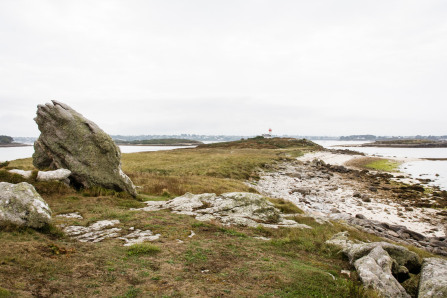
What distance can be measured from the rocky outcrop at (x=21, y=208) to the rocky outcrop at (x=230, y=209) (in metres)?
6.67

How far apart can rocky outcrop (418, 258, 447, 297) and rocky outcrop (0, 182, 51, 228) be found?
→ 13219 millimetres

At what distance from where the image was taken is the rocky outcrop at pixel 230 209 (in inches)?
592

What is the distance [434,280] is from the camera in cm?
750

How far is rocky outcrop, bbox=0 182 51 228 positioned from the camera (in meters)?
9.47

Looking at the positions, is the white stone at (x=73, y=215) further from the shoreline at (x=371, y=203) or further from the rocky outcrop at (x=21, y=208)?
the shoreline at (x=371, y=203)

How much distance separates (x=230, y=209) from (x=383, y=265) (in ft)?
30.6

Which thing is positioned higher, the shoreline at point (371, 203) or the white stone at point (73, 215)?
the white stone at point (73, 215)

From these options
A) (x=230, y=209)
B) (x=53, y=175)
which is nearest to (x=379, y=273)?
(x=230, y=209)

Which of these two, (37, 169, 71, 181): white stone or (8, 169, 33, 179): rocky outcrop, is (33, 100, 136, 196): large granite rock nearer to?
(37, 169, 71, 181): white stone

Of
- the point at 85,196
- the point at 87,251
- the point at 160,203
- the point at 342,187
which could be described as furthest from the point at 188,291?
the point at 342,187

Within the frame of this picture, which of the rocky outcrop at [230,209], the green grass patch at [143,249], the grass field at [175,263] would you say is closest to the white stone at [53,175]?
the grass field at [175,263]

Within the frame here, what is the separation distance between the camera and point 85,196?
17.2 metres

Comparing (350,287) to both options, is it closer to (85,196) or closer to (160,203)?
(160,203)

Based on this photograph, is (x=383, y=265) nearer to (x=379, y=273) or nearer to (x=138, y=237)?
(x=379, y=273)
